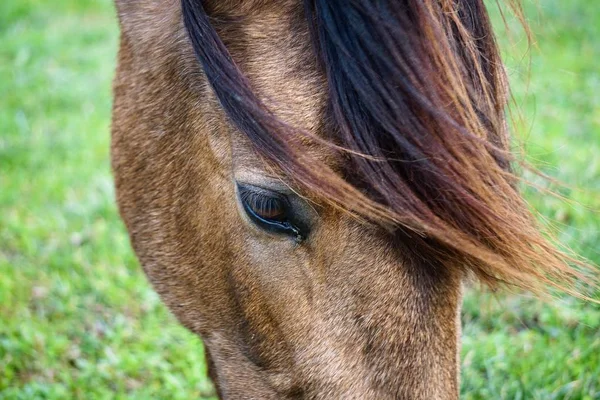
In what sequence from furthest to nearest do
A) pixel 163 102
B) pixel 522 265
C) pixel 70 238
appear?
pixel 70 238 → pixel 163 102 → pixel 522 265

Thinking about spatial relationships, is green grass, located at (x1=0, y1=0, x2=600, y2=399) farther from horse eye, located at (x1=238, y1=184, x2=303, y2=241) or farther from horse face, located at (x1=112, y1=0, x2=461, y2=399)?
horse eye, located at (x1=238, y1=184, x2=303, y2=241)

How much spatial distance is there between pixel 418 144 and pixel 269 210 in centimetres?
41

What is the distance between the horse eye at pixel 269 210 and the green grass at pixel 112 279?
2.23 ft

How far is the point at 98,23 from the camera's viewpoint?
868 centimetres

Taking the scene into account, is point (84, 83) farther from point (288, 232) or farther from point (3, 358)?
point (288, 232)

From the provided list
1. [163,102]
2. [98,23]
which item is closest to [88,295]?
[163,102]

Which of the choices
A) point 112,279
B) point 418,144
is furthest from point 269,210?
point 112,279

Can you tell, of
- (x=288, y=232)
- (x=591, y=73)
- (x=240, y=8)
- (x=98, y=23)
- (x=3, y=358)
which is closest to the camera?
(x=288, y=232)

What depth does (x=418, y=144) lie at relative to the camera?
1.44 m

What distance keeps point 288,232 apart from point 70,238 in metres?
2.88

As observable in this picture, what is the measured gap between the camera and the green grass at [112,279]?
280 cm

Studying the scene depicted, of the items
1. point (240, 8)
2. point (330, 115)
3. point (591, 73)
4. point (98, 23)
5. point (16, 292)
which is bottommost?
point (98, 23)

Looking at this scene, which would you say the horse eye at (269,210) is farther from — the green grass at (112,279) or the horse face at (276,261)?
the green grass at (112,279)

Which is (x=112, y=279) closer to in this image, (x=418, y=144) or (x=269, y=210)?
(x=269, y=210)
